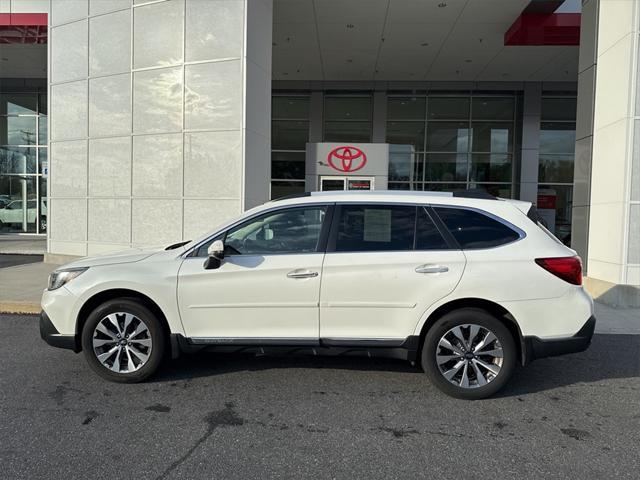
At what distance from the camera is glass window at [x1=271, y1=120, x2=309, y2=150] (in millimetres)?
21031

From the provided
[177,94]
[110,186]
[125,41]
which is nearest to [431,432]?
[177,94]

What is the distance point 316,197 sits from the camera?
14.9ft

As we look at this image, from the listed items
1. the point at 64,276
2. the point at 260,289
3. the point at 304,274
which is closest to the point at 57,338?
the point at 64,276

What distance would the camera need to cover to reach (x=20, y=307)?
24.5 feet

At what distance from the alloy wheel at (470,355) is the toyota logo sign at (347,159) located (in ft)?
31.9

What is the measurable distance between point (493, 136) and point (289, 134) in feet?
28.6

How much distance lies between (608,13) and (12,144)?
23.1 metres

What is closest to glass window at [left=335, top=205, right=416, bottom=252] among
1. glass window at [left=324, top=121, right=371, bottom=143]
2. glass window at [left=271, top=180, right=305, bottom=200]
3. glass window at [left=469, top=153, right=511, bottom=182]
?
glass window at [left=271, top=180, right=305, bottom=200]

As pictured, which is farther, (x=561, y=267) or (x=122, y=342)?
(x=122, y=342)

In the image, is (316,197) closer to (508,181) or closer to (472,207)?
(472,207)

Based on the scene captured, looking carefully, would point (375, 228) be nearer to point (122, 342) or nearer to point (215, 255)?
point (215, 255)

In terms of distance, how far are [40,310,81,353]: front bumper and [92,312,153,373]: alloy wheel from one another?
207 millimetres

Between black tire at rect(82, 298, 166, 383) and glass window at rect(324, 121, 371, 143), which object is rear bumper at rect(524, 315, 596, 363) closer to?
black tire at rect(82, 298, 166, 383)

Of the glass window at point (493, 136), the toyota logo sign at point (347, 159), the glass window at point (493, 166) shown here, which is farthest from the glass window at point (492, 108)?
the toyota logo sign at point (347, 159)
